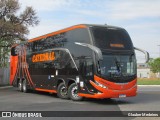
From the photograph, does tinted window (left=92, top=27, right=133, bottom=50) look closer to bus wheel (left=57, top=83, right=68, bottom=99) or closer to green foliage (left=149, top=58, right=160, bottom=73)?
bus wheel (left=57, top=83, right=68, bottom=99)

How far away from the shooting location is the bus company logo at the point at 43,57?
2126 cm

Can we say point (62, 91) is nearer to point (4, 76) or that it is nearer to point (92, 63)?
point (92, 63)

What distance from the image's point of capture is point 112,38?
701 inches

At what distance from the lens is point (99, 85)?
55.4 ft

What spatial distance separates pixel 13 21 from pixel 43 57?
42.6 feet

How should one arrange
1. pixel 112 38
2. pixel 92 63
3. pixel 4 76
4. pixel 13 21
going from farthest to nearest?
1. pixel 4 76
2. pixel 13 21
3. pixel 112 38
4. pixel 92 63

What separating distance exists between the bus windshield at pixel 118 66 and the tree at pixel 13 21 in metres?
16.4

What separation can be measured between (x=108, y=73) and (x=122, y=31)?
2539 millimetres

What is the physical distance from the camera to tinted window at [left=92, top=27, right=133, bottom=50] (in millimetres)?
17409

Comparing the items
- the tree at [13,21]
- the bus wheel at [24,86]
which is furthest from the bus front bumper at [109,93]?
the tree at [13,21]

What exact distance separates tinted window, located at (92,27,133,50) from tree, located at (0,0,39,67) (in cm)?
1558

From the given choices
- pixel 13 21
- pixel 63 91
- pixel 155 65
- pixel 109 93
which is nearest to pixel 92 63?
pixel 109 93

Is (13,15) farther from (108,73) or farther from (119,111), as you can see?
(119,111)

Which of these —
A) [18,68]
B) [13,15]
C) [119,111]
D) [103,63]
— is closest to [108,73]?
[103,63]
